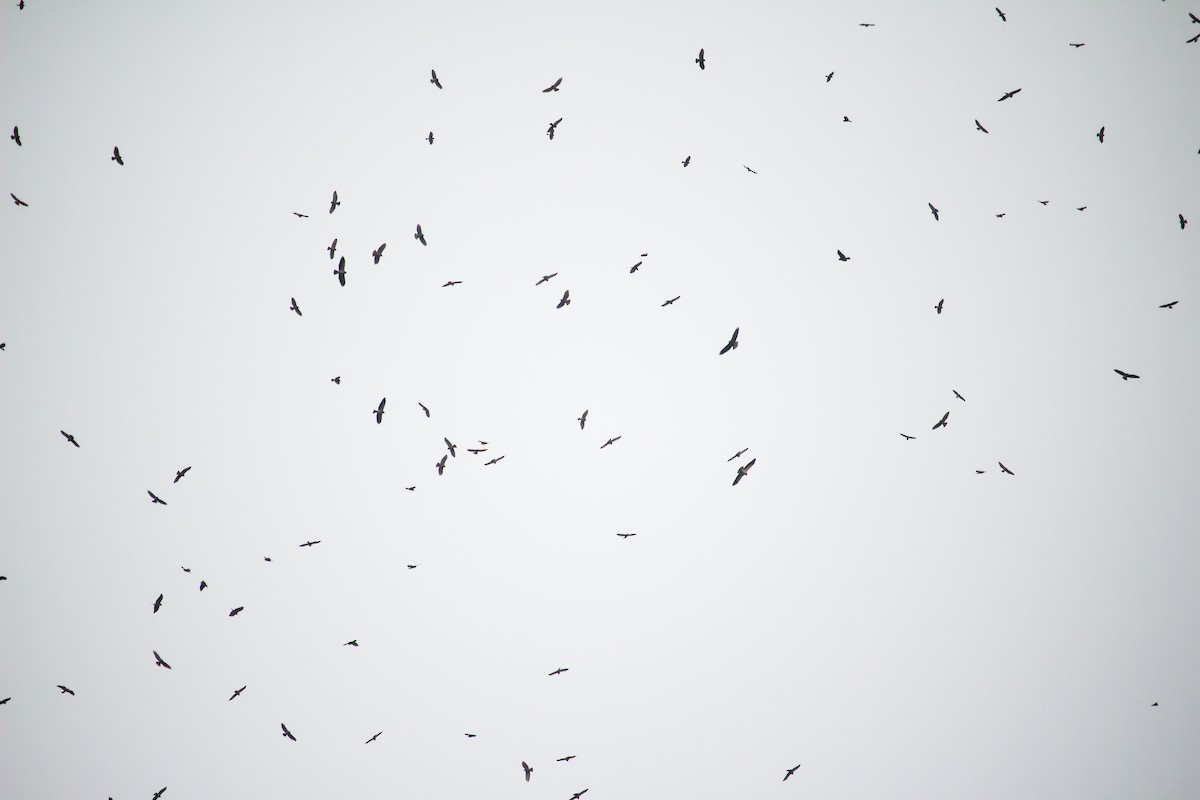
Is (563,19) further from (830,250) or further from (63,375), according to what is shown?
(63,375)

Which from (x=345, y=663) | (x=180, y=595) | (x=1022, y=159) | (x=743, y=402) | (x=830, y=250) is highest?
(x=1022, y=159)

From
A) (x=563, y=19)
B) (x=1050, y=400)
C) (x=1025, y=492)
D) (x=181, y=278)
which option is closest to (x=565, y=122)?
(x=563, y=19)

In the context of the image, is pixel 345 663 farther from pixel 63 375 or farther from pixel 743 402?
pixel 743 402

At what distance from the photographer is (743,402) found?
→ 889cm

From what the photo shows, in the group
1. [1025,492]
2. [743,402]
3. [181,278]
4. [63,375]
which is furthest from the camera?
[743,402]

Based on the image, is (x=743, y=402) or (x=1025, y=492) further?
(x=743, y=402)

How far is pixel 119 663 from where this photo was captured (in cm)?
732

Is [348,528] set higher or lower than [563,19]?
lower

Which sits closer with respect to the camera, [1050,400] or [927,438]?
[1050,400]

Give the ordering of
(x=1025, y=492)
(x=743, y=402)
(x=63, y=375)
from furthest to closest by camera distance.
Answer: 1. (x=743, y=402)
2. (x=1025, y=492)
3. (x=63, y=375)

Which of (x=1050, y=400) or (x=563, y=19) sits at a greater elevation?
(x=563, y=19)

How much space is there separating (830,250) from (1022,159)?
8.57 feet

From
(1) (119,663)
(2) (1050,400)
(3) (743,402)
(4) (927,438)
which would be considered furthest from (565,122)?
(1) (119,663)

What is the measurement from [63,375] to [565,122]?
7.34 meters
